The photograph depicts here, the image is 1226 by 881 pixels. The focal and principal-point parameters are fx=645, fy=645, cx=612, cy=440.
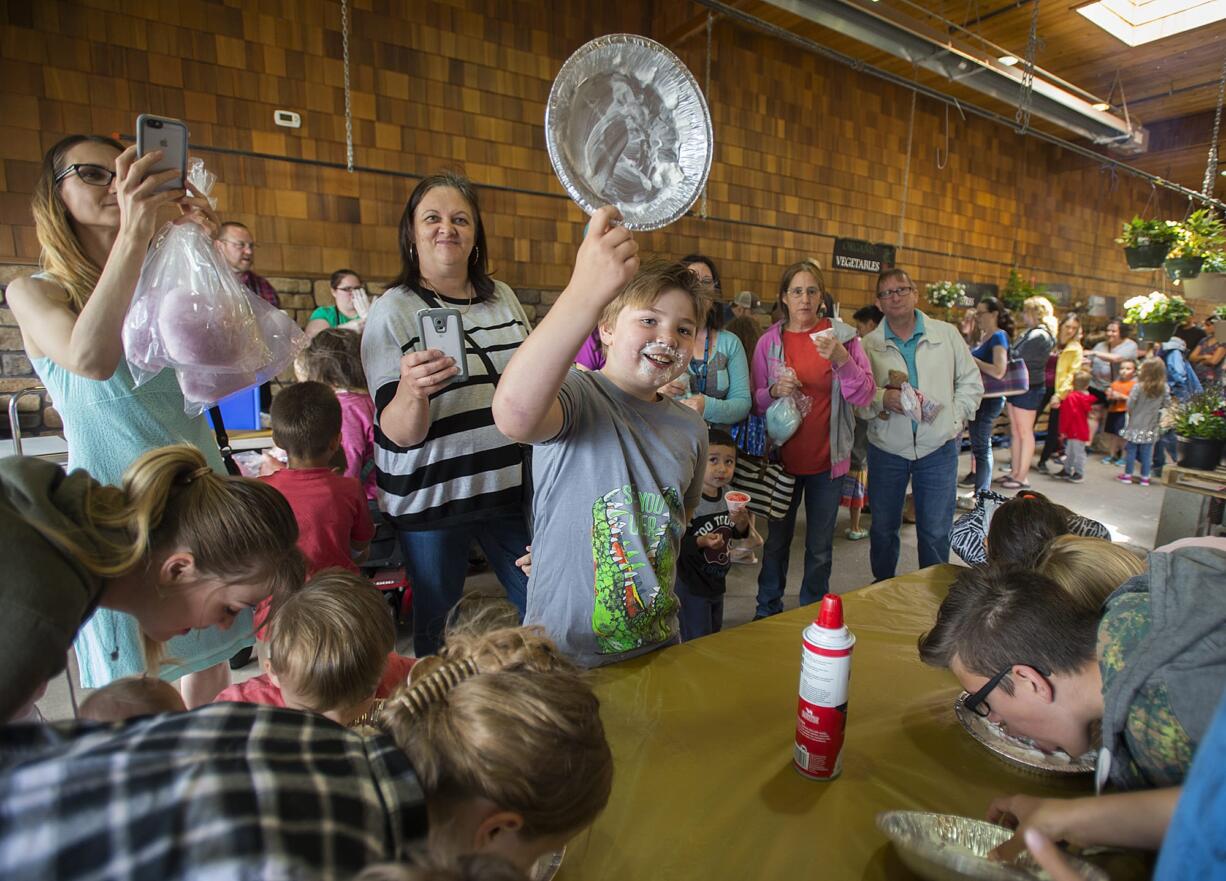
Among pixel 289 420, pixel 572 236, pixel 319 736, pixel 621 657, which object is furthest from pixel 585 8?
pixel 319 736

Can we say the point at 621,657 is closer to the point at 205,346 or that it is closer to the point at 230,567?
the point at 230,567

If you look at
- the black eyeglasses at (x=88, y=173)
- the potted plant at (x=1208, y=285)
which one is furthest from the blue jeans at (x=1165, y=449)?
the black eyeglasses at (x=88, y=173)

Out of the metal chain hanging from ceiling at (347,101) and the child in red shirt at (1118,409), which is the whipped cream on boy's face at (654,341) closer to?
the metal chain hanging from ceiling at (347,101)

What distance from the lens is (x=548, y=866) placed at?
2.65ft

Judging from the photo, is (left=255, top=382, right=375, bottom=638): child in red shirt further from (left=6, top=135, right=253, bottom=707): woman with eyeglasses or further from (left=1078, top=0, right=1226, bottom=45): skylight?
(left=1078, top=0, right=1226, bottom=45): skylight

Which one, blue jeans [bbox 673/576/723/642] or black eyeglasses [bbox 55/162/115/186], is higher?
black eyeglasses [bbox 55/162/115/186]

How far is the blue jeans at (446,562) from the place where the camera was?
72.6 inches

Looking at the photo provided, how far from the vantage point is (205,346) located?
145 cm

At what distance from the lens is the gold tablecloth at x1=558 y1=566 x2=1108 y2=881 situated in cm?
86

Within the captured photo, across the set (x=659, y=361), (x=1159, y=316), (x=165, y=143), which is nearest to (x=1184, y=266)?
(x=1159, y=316)

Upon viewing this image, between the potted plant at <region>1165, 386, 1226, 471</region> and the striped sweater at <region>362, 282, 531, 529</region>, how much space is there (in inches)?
150

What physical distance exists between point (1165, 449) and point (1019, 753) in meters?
7.97

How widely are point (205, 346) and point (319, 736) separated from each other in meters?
1.22

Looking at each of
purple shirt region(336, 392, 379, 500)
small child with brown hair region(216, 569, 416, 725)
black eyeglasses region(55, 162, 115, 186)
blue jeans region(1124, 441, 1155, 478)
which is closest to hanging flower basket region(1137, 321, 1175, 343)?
blue jeans region(1124, 441, 1155, 478)
